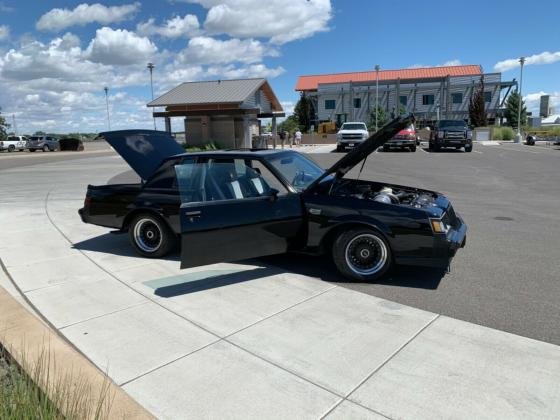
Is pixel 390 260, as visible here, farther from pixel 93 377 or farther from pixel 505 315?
pixel 93 377

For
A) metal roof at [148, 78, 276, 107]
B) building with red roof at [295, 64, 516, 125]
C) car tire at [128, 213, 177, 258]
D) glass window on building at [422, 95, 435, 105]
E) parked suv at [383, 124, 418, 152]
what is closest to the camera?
car tire at [128, 213, 177, 258]

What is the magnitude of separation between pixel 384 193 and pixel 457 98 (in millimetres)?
→ 62126

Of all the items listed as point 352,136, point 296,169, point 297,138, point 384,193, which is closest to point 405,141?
point 352,136

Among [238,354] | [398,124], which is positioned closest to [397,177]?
[398,124]

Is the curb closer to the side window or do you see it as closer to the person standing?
the side window

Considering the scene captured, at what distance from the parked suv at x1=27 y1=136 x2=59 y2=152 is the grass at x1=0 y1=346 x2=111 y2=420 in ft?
166

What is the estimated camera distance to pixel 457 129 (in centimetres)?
2819

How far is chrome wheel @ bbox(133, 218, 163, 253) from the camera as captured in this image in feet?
20.3

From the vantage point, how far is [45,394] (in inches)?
96.9

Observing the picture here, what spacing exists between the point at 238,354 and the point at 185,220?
161cm

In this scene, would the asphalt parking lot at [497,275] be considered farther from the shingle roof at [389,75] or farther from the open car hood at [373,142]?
the shingle roof at [389,75]

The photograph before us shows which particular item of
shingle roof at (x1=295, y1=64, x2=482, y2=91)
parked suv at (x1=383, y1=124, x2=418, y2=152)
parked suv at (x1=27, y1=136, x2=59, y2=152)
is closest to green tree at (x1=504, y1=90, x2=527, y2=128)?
shingle roof at (x1=295, y1=64, x2=482, y2=91)

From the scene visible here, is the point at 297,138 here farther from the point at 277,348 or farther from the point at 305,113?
the point at 277,348

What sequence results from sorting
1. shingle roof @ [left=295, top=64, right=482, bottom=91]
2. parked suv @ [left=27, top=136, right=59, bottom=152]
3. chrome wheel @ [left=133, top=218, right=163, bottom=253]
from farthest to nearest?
1. shingle roof @ [left=295, top=64, right=482, bottom=91]
2. parked suv @ [left=27, top=136, right=59, bottom=152]
3. chrome wheel @ [left=133, top=218, right=163, bottom=253]
